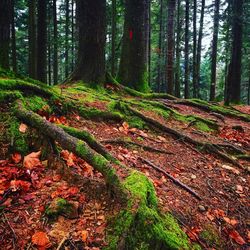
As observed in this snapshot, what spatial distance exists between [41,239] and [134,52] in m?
8.52

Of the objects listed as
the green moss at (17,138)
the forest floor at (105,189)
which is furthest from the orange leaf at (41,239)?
the green moss at (17,138)

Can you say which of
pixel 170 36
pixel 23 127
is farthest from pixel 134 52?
pixel 23 127

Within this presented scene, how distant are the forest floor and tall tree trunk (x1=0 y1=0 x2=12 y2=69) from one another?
1071 mm

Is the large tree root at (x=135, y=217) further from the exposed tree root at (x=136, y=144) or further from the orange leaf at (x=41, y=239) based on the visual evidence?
the exposed tree root at (x=136, y=144)

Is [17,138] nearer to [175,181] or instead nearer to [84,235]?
[84,235]

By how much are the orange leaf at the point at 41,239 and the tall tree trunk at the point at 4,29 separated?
3358 mm

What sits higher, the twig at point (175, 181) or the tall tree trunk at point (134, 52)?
the tall tree trunk at point (134, 52)

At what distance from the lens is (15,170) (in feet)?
10.1

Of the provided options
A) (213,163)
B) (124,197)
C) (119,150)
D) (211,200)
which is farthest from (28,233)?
(213,163)

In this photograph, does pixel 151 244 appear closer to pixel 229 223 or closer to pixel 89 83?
pixel 229 223

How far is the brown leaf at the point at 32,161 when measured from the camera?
126 inches

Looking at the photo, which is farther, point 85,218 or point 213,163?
point 213,163

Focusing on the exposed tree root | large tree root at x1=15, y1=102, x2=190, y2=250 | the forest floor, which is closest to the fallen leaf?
the forest floor

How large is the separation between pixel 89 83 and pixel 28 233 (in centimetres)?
572
